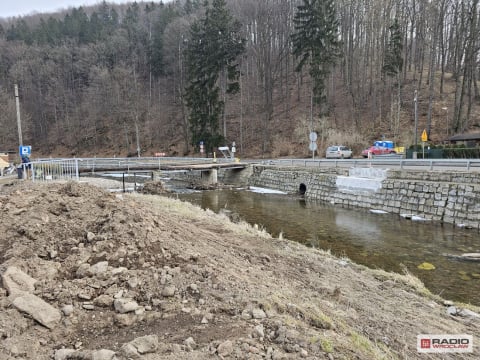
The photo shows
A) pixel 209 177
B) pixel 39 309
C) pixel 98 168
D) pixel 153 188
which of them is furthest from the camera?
pixel 209 177

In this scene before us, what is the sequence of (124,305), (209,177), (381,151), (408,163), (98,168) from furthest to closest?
(209,177) < (381,151) < (98,168) < (408,163) < (124,305)

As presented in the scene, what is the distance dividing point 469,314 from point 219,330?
16.7 feet

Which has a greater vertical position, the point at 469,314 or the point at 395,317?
the point at 395,317

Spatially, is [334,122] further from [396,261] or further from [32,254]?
[32,254]

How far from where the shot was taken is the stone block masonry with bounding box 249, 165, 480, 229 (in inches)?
624

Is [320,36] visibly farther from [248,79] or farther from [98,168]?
[98,168]

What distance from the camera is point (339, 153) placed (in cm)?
3316

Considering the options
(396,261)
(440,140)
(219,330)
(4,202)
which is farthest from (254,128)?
(219,330)

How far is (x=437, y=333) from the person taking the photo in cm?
513

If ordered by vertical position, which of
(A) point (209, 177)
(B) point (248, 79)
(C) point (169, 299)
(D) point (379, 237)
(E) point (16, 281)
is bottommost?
(D) point (379, 237)
